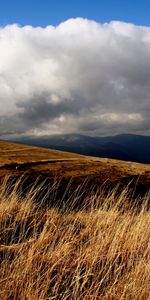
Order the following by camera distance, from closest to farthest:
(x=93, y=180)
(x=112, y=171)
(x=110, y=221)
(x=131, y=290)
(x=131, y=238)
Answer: (x=131, y=290) < (x=131, y=238) < (x=110, y=221) < (x=93, y=180) < (x=112, y=171)

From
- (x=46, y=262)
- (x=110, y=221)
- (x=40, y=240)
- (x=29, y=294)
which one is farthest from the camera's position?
(x=110, y=221)

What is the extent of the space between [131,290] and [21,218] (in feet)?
14.7

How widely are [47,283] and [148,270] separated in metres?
1.44

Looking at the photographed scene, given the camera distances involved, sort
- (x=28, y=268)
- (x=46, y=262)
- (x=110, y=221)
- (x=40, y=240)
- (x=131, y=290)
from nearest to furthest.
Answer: (x=131, y=290) < (x=28, y=268) < (x=46, y=262) < (x=40, y=240) < (x=110, y=221)

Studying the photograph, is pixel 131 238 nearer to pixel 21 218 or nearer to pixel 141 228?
pixel 141 228

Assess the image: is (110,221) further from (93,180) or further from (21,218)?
(93,180)

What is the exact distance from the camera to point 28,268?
16.1ft

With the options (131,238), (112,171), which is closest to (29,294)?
(131,238)

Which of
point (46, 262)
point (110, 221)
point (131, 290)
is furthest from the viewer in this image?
point (110, 221)

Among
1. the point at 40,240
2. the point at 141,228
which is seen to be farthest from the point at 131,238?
the point at 40,240

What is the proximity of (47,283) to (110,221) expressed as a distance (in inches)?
158

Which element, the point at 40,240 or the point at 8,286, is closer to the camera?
the point at 8,286

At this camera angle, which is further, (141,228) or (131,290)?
(141,228)

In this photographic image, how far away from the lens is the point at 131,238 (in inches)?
275
